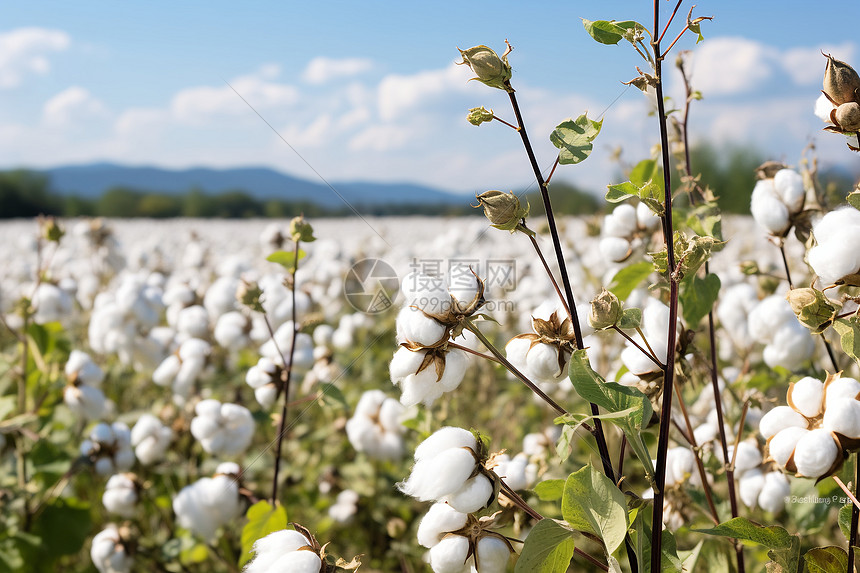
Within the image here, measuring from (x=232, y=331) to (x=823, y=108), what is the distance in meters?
1.65

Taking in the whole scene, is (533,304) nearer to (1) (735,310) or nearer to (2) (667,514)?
(1) (735,310)

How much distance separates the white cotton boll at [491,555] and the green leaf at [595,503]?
12 centimetres

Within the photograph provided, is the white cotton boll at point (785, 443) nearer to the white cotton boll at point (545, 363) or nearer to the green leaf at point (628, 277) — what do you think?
the white cotton boll at point (545, 363)

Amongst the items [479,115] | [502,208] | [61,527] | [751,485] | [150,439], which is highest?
[479,115]

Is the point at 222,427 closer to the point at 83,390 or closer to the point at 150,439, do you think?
the point at 150,439

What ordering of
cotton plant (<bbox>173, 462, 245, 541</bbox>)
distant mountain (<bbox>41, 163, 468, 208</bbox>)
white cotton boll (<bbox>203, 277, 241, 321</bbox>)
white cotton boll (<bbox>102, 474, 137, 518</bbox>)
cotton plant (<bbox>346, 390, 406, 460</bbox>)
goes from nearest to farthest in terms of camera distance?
cotton plant (<bbox>173, 462, 245, 541</bbox>) → white cotton boll (<bbox>102, 474, 137, 518</bbox>) → cotton plant (<bbox>346, 390, 406, 460</bbox>) → white cotton boll (<bbox>203, 277, 241, 321</bbox>) → distant mountain (<bbox>41, 163, 468, 208</bbox>)

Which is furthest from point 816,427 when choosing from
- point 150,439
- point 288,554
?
point 150,439

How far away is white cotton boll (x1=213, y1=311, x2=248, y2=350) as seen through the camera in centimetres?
191

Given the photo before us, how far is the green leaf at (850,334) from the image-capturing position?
1.96ft

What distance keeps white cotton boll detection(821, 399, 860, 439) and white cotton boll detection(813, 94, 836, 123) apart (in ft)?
1.04

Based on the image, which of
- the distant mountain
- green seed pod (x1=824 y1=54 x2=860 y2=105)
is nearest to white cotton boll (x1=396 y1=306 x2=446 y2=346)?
green seed pod (x1=824 y1=54 x2=860 y2=105)

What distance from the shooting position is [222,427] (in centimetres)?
150

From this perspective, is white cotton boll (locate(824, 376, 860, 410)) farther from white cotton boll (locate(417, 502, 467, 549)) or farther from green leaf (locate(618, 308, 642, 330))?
white cotton boll (locate(417, 502, 467, 549))

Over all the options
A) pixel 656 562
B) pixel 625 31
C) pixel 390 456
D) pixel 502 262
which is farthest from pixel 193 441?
pixel 625 31
